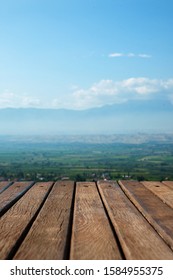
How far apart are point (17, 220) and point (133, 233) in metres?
0.83

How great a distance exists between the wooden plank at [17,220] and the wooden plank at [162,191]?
3.65 ft

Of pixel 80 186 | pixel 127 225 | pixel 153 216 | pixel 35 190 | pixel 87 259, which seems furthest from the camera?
pixel 80 186

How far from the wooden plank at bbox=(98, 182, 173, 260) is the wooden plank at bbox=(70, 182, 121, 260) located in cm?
6

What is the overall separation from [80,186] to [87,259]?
2.51 metres

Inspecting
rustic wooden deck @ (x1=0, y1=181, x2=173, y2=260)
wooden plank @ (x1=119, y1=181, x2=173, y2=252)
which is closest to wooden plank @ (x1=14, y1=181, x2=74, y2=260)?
rustic wooden deck @ (x1=0, y1=181, x2=173, y2=260)

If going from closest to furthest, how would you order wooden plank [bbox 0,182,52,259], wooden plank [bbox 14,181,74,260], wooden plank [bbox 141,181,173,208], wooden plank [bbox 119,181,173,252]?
1. wooden plank [bbox 14,181,74,260]
2. wooden plank [bbox 0,182,52,259]
3. wooden plank [bbox 119,181,173,252]
4. wooden plank [bbox 141,181,173,208]

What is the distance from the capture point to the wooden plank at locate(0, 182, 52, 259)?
208 centimetres

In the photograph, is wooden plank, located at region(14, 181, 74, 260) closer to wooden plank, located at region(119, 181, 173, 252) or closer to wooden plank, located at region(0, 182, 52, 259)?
wooden plank, located at region(0, 182, 52, 259)

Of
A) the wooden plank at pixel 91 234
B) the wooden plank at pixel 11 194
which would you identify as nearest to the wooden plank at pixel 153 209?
the wooden plank at pixel 91 234

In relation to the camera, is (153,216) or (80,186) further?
(80,186)

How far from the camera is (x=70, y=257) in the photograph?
1914 mm

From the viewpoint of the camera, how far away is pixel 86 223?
259 cm
